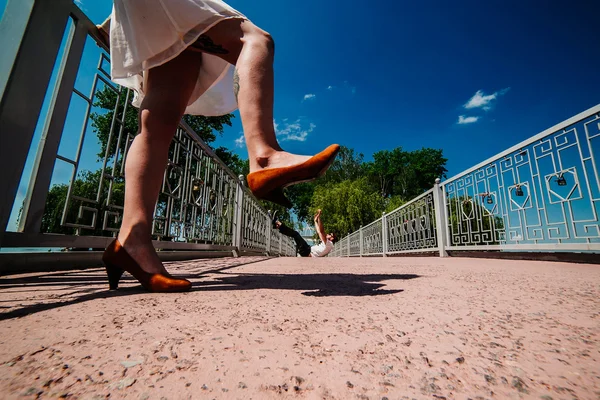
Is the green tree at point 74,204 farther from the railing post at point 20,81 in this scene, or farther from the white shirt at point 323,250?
the white shirt at point 323,250

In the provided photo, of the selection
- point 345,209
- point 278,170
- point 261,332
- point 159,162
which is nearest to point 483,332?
point 261,332

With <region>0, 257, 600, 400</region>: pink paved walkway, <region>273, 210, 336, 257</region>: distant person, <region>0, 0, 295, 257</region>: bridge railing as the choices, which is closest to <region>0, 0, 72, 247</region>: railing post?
<region>0, 0, 295, 257</region>: bridge railing

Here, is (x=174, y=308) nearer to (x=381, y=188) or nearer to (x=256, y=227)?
(x=256, y=227)

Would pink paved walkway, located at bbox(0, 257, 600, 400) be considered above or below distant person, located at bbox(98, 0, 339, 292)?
below

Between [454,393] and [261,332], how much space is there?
0.34 metres

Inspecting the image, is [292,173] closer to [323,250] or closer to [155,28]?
[155,28]

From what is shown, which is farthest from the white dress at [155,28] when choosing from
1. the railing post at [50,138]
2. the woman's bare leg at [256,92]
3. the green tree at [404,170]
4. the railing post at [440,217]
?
the green tree at [404,170]

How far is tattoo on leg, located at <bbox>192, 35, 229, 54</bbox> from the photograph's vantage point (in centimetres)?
119

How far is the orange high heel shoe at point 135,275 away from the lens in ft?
3.26

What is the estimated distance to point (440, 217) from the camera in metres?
5.34

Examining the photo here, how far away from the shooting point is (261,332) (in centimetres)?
54

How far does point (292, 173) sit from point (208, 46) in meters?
0.74

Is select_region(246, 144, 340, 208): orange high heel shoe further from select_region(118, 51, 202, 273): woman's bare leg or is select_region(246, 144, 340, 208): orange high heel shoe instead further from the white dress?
the white dress

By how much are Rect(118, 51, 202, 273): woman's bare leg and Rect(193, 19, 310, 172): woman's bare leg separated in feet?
1.08
